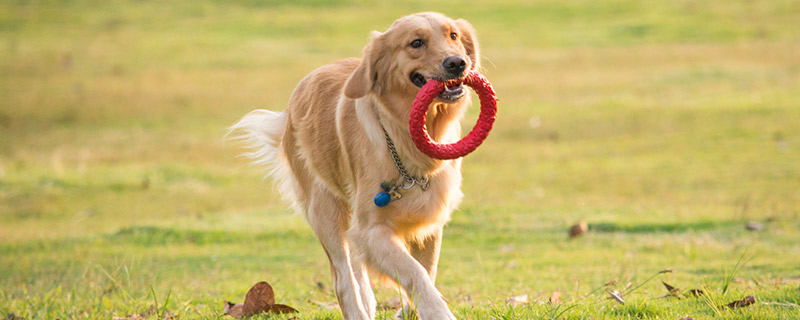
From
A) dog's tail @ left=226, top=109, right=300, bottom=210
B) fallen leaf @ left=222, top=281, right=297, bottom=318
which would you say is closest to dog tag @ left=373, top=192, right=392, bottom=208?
fallen leaf @ left=222, top=281, right=297, bottom=318

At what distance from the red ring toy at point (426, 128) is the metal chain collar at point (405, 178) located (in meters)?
0.24

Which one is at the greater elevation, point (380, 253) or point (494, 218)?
point (380, 253)

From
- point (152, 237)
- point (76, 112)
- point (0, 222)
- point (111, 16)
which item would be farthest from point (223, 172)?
point (111, 16)

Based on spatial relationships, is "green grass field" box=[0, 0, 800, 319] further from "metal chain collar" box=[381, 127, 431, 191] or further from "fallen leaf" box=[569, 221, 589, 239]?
"metal chain collar" box=[381, 127, 431, 191]

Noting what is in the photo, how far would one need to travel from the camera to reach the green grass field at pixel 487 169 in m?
7.02

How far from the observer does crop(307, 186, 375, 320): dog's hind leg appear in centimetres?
540

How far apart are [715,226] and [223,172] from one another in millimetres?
9286

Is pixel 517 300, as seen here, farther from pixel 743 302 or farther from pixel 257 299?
pixel 257 299

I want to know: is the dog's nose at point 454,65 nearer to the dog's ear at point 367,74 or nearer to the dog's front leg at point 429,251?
the dog's ear at point 367,74

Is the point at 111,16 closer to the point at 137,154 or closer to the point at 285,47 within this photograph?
the point at 285,47

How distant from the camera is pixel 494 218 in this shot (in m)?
11.1

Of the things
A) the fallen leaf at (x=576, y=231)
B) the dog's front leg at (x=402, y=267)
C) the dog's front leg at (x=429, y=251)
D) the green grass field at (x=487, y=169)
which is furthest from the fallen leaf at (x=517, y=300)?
the fallen leaf at (x=576, y=231)

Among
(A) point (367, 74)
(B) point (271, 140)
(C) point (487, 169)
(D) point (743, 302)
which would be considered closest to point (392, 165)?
(A) point (367, 74)

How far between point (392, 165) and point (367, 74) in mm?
549
